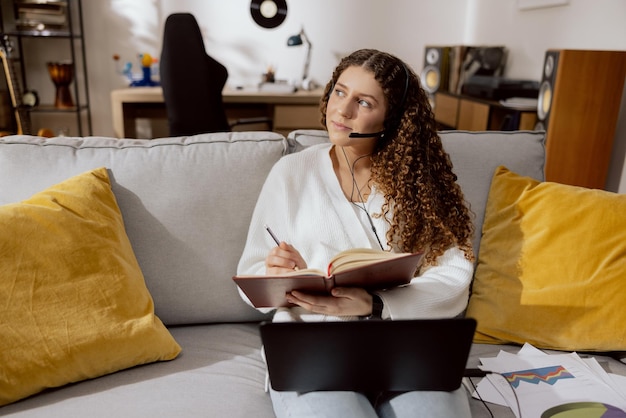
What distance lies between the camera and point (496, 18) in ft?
12.3

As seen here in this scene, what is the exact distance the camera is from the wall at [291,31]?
3877mm

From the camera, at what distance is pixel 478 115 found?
10.1 ft

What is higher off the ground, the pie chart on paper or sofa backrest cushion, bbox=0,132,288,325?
sofa backrest cushion, bbox=0,132,288,325

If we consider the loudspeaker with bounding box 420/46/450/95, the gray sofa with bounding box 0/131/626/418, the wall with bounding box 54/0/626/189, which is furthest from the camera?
the wall with bounding box 54/0/626/189

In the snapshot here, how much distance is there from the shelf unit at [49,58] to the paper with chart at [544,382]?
3316 mm

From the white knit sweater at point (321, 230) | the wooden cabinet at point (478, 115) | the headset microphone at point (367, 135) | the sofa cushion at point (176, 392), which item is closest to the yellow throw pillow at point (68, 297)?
the sofa cushion at point (176, 392)

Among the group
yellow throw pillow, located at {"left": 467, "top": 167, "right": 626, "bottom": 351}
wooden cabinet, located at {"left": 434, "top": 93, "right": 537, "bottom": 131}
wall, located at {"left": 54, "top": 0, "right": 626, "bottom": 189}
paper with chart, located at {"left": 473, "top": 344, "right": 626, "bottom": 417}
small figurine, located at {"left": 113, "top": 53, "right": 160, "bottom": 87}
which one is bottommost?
paper with chart, located at {"left": 473, "top": 344, "right": 626, "bottom": 417}

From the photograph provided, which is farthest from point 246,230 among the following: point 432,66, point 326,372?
point 432,66

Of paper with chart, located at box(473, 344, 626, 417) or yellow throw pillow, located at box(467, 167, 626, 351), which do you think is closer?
paper with chart, located at box(473, 344, 626, 417)

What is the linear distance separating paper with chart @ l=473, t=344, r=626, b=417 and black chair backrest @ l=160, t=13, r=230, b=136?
186 cm

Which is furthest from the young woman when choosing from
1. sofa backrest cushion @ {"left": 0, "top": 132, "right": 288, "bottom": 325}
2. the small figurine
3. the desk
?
the small figurine

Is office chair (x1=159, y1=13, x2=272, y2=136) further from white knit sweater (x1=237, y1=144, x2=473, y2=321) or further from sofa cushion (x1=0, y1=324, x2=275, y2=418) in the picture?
sofa cushion (x1=0, y1=324, x2=275, y2=418)

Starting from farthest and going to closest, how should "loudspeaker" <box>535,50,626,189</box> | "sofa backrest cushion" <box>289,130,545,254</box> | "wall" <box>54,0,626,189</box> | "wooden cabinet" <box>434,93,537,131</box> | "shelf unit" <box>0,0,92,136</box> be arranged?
"wall" <box>54,0,626,189</box> → "shelf unit" <box>0,0,92,136</box> → "wooden cabinet" <box>434,93,537,131</box> → "loudspeaker" <box>535,50,626,189</box> → "sofa backrest cushion" <box>289,130,545,254</box>

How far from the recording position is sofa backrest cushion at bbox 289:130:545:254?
1462mm
